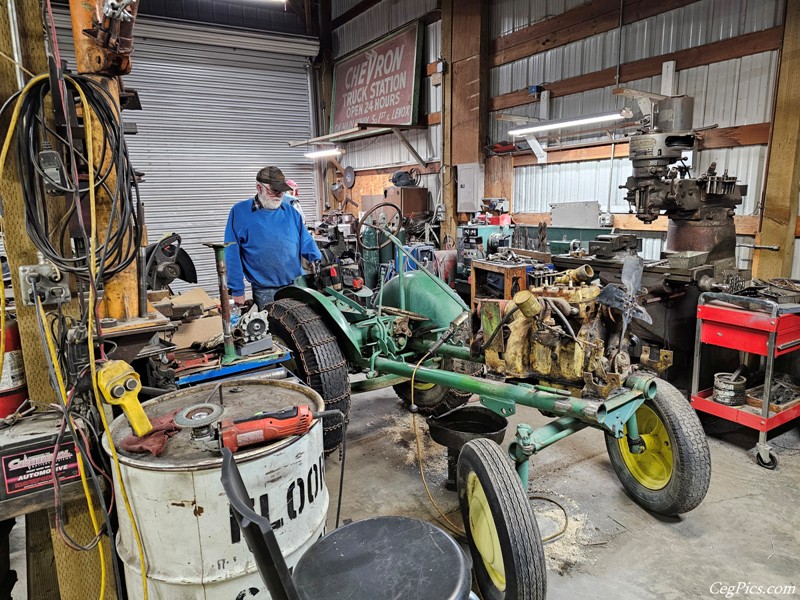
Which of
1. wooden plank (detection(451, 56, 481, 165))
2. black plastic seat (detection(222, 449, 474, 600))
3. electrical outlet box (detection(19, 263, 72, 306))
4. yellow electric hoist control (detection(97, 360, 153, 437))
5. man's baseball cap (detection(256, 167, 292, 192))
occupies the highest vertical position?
wooden plank (detection(451, 56, 481, 165))

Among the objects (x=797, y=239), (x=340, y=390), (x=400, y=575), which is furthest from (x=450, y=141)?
(x=400, y=575)

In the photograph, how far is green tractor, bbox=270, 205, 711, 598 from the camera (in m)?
2.27

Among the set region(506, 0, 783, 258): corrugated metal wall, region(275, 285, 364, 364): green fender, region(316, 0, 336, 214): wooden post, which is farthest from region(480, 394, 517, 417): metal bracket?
region(316, 0, 336, 214): wooden post

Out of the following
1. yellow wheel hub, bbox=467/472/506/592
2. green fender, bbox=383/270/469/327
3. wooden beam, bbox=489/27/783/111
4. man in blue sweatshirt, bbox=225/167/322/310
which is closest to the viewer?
yellow wheel hub, bbox=467/472/506/592

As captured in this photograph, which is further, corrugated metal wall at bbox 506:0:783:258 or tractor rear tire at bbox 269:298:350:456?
corrugated metal wall at bbox 506:0:783:258

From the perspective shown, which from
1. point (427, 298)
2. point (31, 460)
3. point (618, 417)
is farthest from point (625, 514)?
point (31, 460)

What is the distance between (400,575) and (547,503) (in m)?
1.94

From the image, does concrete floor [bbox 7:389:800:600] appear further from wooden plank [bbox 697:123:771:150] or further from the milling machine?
wooden plank [bbox 697:123:771:150]

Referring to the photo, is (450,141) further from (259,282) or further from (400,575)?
(400,575)

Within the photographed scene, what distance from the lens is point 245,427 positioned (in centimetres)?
152

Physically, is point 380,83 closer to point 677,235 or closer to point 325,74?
point 325,74

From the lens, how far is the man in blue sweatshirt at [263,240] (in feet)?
13.3

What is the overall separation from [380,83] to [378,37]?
0.90m

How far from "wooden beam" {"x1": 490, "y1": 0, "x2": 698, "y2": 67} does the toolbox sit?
6.58 meters
